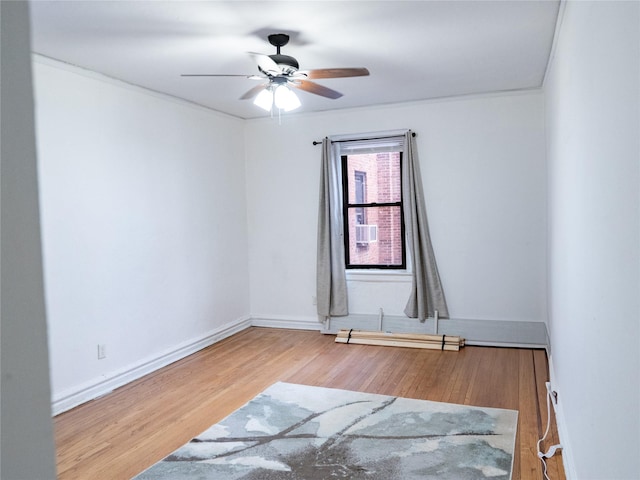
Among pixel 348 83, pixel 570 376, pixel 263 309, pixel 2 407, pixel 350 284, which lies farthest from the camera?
pixel 263 309

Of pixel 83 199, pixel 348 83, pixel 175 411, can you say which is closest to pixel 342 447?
pixel 175 411

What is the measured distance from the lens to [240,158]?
19.6ft

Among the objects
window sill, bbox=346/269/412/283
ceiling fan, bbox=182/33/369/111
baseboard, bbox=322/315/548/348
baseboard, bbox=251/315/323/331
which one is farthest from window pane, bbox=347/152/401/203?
ceiling fan, bbox=182/33/369/111

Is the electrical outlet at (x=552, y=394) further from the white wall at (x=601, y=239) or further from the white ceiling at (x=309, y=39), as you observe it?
the white ceiling at (x=309, y=39)

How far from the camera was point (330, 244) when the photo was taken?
5594 mm

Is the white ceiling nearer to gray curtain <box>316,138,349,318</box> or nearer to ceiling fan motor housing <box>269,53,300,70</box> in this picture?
ceiling fan motor housing <box>269,53,300,70</box>

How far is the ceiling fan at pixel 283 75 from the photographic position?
318 cm

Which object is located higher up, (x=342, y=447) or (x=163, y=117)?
(x=163, y=117)

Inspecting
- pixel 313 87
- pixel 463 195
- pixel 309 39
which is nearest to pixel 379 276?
pixel 463 195

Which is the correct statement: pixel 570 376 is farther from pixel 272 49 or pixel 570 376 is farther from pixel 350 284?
pixel 350 284

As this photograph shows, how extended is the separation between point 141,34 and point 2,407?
311cm

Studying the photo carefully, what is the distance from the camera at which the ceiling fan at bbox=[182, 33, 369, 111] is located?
3176 mm

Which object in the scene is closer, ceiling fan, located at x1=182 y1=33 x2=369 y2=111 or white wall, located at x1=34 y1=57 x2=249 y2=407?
ceiling fan, located at x1=182 y1=33 x2=369 y2=111

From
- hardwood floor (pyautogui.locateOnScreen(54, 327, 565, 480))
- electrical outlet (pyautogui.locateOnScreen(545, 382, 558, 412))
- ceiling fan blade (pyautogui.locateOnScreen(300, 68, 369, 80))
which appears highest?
ceiling fan blade (pyautogui.locateOnScreen(300, 68, 369, 80))
